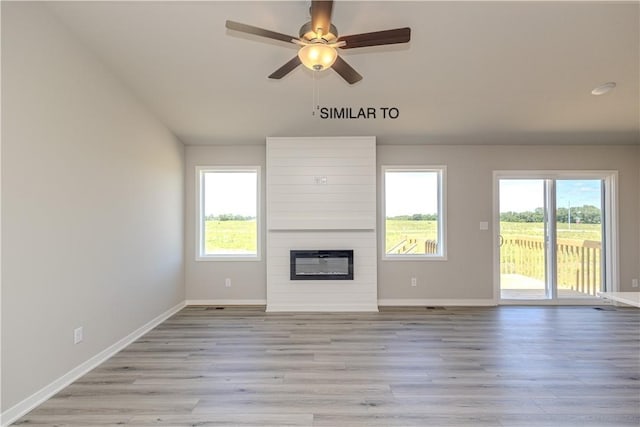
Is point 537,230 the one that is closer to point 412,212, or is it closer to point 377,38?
point 412,212

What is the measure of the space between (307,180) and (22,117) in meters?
3.11

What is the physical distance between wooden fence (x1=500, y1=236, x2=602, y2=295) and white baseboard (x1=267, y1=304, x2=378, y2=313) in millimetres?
2227

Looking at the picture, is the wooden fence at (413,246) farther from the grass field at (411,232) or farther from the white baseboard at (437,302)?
the white baseboard at (437,302)

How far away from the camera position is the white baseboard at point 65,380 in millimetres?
2152

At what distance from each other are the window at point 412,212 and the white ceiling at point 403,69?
65 cm

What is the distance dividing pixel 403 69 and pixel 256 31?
177cm

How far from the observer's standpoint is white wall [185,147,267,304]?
504 centimetres

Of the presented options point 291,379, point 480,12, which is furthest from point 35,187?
point 480,12

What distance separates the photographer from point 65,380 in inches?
102

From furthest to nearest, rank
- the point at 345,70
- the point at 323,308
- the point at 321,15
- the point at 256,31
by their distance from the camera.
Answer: the point at 323,308 < the point at 345,70 < the point at 256,31 < the point at 321,15

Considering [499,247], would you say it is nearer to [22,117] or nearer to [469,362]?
[469,362]

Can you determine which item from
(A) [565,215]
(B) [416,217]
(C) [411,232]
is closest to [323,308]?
(C) [411,232]

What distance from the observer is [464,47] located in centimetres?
302

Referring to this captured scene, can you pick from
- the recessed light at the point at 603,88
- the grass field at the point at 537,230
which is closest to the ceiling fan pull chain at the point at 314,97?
the recessed light at the point at 603,88
